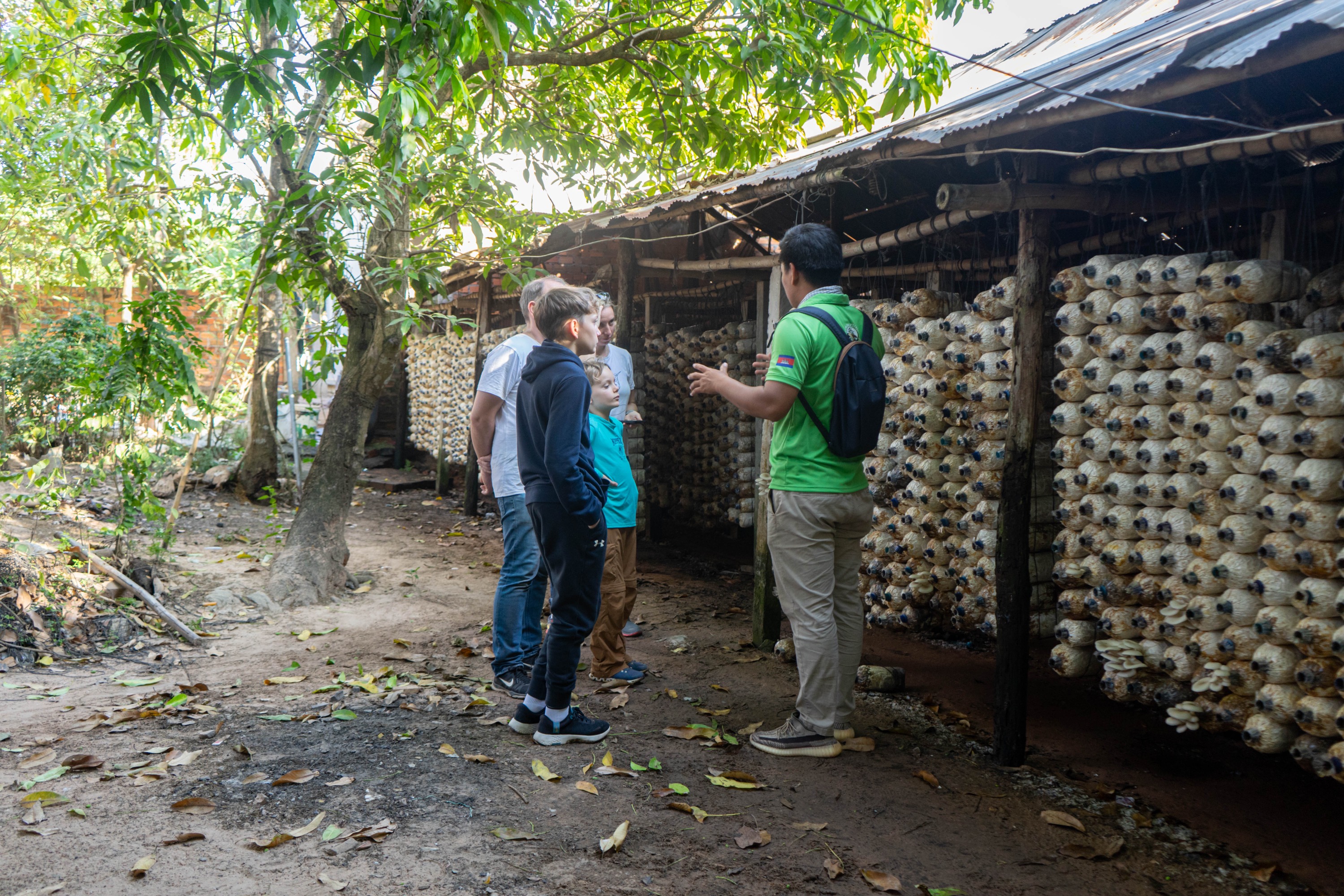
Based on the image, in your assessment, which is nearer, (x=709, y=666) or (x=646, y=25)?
(x=709, y=666)

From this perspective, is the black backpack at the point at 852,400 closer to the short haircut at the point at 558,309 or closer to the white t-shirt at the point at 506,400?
the short haircut at the point at 558,309

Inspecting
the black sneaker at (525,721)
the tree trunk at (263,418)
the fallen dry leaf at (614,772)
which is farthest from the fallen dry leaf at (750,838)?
the tree trunk at (263,418)

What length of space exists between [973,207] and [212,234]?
6.37 metres

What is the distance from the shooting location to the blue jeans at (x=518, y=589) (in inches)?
168

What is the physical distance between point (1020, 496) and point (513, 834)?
7.96 feet

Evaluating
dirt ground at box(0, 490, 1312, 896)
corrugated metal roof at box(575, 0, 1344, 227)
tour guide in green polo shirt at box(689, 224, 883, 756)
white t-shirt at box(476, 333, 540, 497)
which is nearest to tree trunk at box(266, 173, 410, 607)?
dirt ground at box(0, 490, 1312, 896)

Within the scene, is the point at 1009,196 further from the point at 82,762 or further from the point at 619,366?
the point at 82,762

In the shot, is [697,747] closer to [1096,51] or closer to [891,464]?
[891,464]

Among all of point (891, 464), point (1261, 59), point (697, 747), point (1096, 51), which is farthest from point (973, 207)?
point (697, 747)

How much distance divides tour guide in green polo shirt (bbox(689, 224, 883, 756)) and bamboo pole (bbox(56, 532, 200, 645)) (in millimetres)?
3627

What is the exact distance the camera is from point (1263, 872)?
2.85 meters

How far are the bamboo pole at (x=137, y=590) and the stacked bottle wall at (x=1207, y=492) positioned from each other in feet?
15.9

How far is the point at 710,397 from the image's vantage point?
8.39 metres

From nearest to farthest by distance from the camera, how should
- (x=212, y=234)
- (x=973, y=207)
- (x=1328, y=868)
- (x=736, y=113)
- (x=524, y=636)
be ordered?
(x=1328, y=868) → (x=973, y=207) → (x=524, y=636) → (x=736, y=113) → (x=212, y=234)
